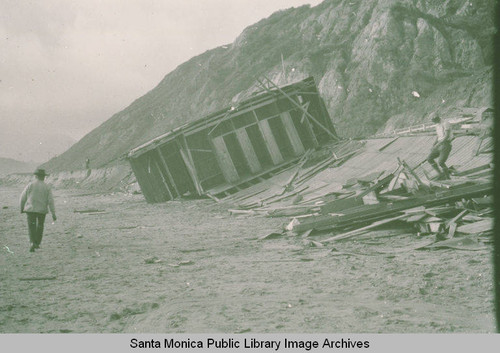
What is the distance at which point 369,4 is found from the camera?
4675 centimetres

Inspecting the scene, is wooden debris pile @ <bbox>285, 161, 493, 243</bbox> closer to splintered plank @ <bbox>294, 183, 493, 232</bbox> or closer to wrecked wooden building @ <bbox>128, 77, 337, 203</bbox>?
splintered plank @ <bbox>294, 183, 493, 232</bbox>

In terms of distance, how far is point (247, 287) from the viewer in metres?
6.05

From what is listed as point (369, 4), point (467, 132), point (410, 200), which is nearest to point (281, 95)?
point (467, 132)

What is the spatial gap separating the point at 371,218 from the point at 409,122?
82.8 feet

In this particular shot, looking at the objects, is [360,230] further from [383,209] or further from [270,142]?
[270,142]

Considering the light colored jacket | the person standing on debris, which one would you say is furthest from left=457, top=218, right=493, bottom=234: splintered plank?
the light colored jacket

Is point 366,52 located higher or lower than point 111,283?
higher

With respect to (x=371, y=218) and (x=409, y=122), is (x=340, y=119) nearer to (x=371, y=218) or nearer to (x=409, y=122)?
(x=409, y=122)

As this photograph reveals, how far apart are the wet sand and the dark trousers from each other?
324mm

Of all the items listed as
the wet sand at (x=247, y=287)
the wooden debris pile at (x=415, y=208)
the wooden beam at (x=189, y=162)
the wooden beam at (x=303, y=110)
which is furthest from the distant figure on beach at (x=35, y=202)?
the wooden beam at (x=303, y=110)

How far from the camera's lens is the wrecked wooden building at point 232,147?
19203 millimetres

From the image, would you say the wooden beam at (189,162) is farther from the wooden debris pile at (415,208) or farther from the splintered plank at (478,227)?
the splintered plank at (478,227)

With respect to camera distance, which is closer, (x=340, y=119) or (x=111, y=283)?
(x=111, y=283)

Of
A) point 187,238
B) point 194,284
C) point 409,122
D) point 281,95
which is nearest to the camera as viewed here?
point 194,284
